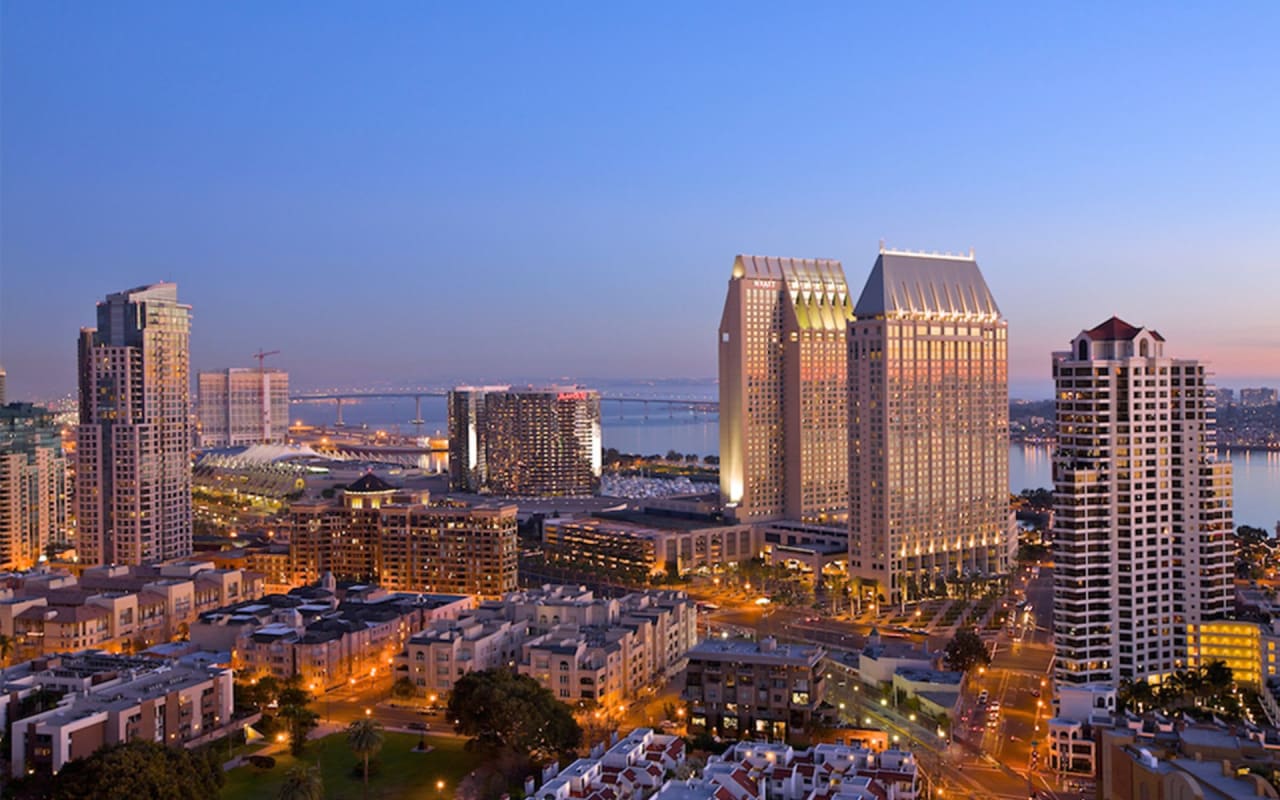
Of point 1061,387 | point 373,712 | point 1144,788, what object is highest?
point 1061,387

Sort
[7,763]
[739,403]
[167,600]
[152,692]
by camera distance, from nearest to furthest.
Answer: [7,763] < [152,692] < [167,600] < [739,403]

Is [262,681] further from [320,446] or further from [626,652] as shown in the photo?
[320,446]

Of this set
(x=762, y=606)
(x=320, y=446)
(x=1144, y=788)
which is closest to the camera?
(x=1144, y=788)

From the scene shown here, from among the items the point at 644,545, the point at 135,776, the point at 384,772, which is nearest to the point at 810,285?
the point at 644,545

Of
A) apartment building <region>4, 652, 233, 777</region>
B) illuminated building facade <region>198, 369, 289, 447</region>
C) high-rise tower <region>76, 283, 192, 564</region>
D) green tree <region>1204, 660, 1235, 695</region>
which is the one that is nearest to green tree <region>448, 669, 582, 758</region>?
apartment building <region>4, 652, 233, 777</region>

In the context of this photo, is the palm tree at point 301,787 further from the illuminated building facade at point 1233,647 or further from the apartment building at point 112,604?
the illuminated building facade at point 1233,647

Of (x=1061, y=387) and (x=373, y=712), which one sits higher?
(x=1061, y=387)

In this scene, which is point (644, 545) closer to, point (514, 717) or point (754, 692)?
point (754, 692)

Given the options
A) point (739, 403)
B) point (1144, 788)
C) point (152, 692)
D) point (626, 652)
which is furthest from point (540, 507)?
point (1144, 788)

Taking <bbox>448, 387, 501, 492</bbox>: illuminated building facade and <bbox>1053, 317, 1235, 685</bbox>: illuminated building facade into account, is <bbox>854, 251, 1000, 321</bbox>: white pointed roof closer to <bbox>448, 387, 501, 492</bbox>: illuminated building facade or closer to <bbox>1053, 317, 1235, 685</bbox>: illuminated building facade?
<bbox>1053, 317, 1235, 685</bbox>: illuminated building facade
